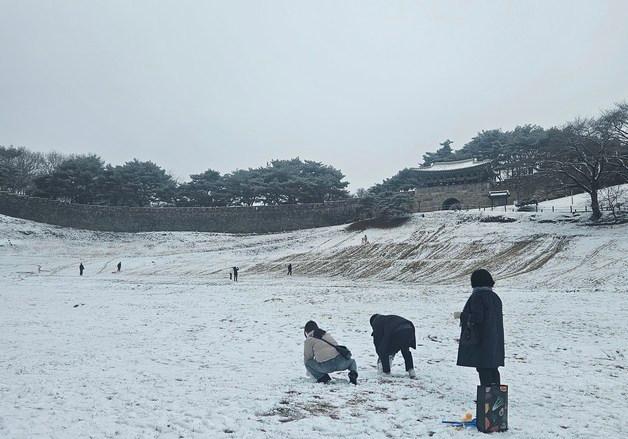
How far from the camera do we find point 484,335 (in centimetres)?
638

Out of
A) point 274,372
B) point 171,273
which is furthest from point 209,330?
point 171,273

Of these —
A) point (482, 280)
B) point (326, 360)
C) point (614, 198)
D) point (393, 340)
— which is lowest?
point (326, 360)

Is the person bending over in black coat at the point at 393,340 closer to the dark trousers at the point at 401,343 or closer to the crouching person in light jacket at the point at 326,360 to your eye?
the dark trousers at the point at 401,343

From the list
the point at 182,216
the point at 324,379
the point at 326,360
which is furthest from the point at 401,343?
the point at 182,216

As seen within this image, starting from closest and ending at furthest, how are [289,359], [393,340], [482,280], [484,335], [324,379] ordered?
1. [484,335]
2. [482,280]
3. [324,379]
4. [393,340]
5. [289,359]

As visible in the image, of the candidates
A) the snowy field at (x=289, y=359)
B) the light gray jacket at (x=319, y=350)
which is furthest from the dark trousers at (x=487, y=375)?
the light gray jacket at (x=319, y=350)

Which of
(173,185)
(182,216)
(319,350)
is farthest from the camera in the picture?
(173,185)

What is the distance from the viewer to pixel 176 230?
217 ft

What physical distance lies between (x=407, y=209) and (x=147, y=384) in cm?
4920

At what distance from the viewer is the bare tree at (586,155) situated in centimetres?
3775

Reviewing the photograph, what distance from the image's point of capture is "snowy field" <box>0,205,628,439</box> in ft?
19.4

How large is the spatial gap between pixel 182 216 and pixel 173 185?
33.2 ft

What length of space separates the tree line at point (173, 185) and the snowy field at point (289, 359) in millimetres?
40550

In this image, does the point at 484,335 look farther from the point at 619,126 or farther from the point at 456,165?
the point at 456,165
